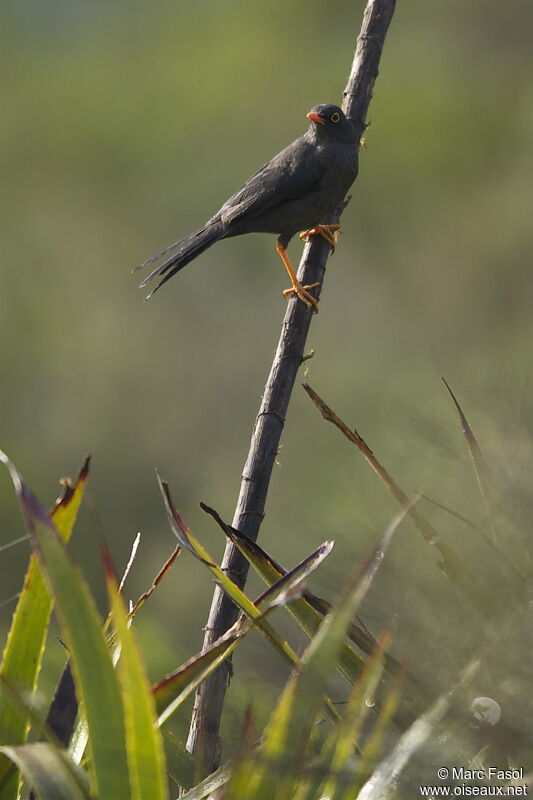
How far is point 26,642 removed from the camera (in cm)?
183

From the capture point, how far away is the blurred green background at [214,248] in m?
14.6

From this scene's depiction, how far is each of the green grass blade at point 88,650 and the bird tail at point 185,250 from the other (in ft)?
7.80

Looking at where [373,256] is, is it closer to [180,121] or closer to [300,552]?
[180,121]

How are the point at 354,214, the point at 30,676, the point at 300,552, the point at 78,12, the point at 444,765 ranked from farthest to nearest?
the point at 78,12 < the point at 354,214 < the point at 300,552 < the point at 30,676 < the point at 444,765

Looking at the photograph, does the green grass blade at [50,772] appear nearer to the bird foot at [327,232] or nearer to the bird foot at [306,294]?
the bird foot at [306,294]

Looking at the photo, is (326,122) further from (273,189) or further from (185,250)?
(185,250)

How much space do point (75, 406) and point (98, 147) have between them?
814 cm

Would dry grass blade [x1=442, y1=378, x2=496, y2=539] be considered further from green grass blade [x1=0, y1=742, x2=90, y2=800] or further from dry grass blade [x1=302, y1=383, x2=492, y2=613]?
green grass blade [x1=0, y1=742, x2=90, y2=800]

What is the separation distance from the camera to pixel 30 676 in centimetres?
185

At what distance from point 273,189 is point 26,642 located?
2.95 metres

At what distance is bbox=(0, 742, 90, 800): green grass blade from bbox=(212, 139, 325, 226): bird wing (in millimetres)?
3050

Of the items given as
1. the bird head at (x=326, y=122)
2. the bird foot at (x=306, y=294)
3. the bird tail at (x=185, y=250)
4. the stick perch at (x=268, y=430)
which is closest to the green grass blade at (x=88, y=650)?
the stick perch at (x=268, y=430)

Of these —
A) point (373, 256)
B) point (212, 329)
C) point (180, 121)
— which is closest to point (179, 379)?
point (212, 329)

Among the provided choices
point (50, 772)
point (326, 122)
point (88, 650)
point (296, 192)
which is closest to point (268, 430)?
point (88, 650)
